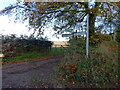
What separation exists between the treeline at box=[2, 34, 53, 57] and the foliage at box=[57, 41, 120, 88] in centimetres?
438

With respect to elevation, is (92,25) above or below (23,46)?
above

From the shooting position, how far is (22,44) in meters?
9.05

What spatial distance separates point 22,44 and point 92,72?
583 centimetres

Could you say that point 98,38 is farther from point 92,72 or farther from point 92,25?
point 92,72

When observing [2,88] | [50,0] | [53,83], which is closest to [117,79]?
[53,83]

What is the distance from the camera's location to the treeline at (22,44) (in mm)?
8555

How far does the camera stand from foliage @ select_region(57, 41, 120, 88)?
3951mm

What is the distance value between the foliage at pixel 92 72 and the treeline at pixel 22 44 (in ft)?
14.4

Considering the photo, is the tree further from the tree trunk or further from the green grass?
the green grass

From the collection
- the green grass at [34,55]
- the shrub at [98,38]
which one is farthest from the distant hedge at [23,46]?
the shrub at [98,38]

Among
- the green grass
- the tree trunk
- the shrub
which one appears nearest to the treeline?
the green grass

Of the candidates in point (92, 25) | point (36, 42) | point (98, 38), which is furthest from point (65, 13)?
point (36, 42)

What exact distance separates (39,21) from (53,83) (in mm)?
4772

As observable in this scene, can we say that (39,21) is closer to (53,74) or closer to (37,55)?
(37,55)
